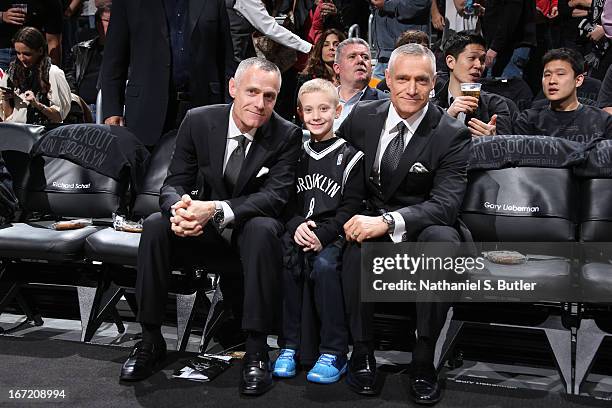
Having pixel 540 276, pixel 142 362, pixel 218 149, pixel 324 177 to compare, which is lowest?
pixel 142 362

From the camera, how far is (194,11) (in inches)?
189

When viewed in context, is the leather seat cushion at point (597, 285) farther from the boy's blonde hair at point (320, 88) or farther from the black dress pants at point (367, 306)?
the boy's blonde hair at point (320, 88)

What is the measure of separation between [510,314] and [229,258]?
1242 mm

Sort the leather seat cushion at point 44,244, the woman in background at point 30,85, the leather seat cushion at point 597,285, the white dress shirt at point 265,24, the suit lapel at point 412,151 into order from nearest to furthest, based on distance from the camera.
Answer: the leather seat cushion at point 597,285, the suit lapel at point 412,151, the leather seat cushion at point 44,244, the white dress shirt at point 265,24, the woman in background at point 30,85

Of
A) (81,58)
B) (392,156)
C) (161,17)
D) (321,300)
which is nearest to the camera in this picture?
(321,300)

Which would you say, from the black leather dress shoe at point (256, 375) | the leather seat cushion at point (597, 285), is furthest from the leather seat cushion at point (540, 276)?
the black leather dress shoe at point (256, 375)

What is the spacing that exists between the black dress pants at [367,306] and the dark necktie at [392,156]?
0.33 meters

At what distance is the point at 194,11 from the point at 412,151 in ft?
6.18

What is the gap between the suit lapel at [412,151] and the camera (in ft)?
11.7

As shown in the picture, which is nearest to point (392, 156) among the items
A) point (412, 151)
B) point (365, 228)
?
point (412, 151)

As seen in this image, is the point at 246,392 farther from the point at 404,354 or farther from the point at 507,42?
the point at 507,42

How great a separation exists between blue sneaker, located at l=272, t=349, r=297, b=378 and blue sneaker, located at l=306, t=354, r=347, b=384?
0.09 m

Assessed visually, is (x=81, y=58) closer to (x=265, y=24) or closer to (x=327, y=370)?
(x=265, y=24)

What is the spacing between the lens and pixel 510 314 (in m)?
3.57
